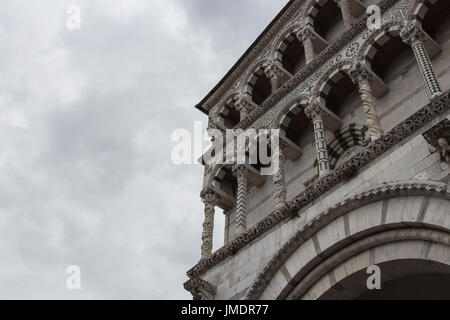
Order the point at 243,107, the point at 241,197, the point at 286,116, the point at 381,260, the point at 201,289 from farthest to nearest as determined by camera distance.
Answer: the point at 243,107
the point at 286,116
the point at 241,197
the point at 201,289
the point at 381,260

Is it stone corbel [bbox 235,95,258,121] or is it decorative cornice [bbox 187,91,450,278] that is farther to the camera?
stone corbel [bbox 235,95,258,121]

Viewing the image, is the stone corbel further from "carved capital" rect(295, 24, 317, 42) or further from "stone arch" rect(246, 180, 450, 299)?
"stone arch" rect(246, 180, 450, 299)

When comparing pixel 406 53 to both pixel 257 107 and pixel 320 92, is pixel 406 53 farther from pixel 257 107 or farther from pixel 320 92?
pixel 257 107

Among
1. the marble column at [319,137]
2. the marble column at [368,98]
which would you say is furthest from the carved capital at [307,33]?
the marble column at [368,98]

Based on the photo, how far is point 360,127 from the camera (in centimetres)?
888

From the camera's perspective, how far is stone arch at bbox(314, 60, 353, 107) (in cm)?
920

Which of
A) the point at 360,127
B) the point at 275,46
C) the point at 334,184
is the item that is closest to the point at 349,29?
the point at 360,127

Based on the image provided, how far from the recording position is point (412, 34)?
26.6 ft

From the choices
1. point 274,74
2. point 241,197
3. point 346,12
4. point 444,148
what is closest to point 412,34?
point 346,12

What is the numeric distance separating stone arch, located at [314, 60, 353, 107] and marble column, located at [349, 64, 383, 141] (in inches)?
19.8

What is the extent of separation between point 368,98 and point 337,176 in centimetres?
153

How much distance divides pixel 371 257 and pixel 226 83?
6.98m

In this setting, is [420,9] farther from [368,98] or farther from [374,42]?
[368,98]

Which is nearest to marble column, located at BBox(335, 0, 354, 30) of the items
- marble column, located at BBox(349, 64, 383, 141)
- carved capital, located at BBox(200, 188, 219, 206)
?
marble column, located at BBox(349, 64, 383, 141)
